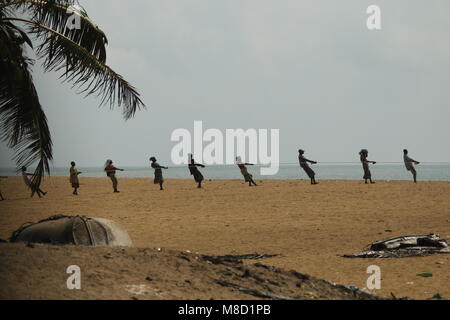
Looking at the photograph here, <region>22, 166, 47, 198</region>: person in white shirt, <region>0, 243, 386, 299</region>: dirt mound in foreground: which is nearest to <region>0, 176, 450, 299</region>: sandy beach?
<region>0, 243, 386, 299</region>: dirt mound in foreground

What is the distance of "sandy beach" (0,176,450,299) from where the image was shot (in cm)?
1133

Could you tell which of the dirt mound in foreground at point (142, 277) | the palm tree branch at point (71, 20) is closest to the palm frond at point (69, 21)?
the palm tree branch at point (71, 20)

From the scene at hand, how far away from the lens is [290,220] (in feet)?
63.4

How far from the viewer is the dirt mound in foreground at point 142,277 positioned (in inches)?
259

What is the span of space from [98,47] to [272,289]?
7.13 m

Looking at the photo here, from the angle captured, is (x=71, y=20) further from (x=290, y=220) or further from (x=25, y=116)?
(x=290, y=220)

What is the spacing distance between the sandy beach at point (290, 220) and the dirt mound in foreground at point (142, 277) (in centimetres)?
16

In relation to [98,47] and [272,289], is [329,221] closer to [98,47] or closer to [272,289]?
[98,47]

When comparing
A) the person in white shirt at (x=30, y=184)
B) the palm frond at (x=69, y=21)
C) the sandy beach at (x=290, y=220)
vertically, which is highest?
the palm frond at (x=69, y=21)

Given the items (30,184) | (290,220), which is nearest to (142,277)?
(30,184)

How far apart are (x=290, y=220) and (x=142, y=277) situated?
12.4 metres

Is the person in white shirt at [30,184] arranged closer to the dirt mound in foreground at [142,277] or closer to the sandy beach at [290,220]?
the sandy beach at [290,220]
